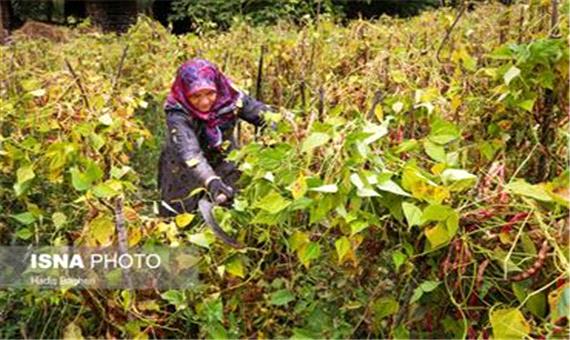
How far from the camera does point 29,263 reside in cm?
237

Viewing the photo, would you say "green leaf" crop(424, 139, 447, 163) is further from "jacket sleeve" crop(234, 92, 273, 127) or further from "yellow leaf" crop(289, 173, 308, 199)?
"jacket sleeve" crop(234, 92, 273, 127)

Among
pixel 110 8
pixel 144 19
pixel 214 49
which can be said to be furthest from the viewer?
pixel 110 8

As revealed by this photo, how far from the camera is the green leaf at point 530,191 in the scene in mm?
1459

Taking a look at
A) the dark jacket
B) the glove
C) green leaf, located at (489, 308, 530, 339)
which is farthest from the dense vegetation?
the dark jacket

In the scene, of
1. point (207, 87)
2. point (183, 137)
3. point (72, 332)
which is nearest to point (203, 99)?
point (207, 87)

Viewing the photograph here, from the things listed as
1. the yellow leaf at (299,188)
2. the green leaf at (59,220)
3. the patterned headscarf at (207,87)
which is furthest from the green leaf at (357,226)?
the patterned headscarf at (207,87)

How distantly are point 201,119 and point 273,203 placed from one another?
1.63 metres

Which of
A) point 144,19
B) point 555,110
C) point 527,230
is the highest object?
point 555,110

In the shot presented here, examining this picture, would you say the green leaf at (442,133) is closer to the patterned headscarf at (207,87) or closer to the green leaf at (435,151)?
the green leaf at (435,151)

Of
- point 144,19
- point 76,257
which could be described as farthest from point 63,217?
point 144,19

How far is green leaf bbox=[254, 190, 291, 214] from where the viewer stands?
1.62 metres

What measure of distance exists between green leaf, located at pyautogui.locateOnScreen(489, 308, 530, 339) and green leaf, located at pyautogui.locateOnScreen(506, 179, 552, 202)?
8.4 inches

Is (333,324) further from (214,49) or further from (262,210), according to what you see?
(214,49)

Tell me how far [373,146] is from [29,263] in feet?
3.99
